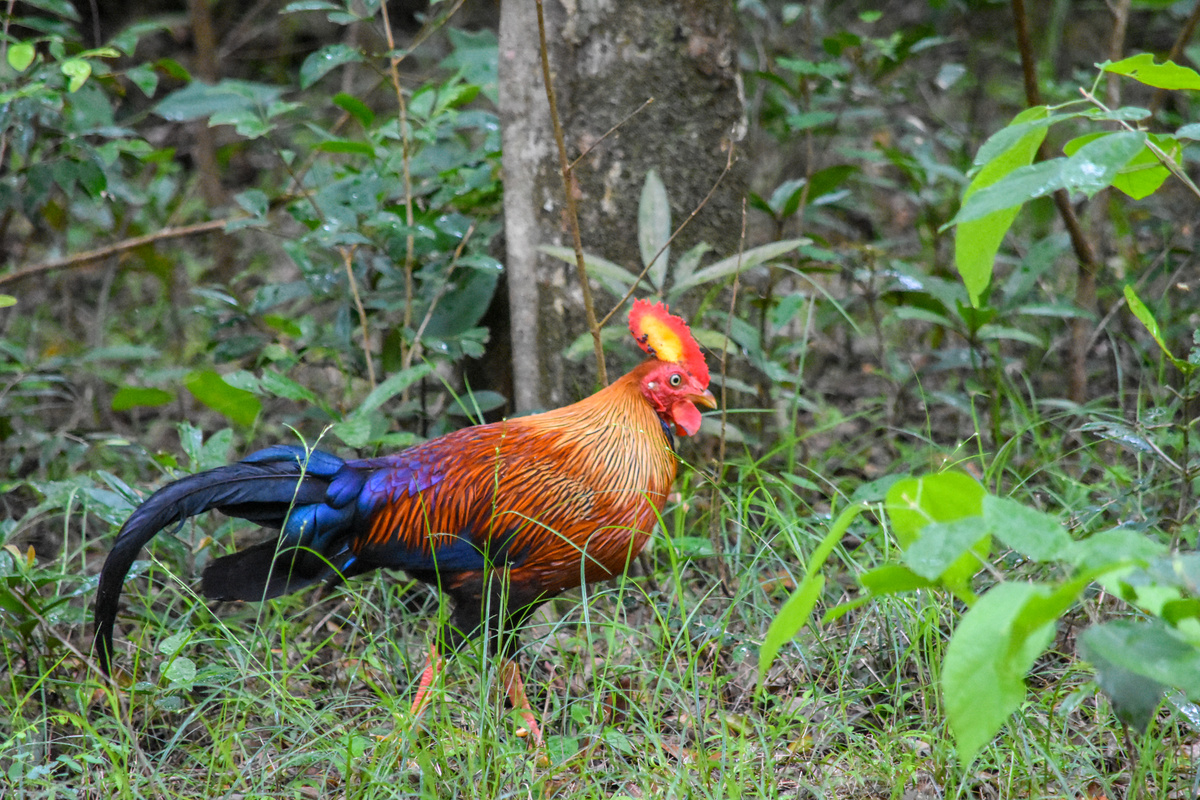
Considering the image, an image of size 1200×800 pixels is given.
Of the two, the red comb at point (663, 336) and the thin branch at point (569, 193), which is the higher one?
the thin branch at point (569, 193)

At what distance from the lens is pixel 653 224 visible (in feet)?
9.57

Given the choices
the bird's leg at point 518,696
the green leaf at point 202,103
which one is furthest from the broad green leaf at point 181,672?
the green leaf at point 202,103

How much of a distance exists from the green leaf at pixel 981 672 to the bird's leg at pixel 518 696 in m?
1.24

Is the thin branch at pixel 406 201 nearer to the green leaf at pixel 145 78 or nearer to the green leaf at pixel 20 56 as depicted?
the green leaf at pixel 145 78

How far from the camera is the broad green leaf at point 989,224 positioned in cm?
147

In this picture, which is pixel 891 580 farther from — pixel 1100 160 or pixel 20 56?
pixel 20 56

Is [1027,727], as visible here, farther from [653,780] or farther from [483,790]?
[483,790]

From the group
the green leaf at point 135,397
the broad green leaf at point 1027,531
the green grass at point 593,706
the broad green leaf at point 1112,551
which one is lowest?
the green grass at point 593,706

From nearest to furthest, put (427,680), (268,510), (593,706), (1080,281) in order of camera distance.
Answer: (593,706)
(427,680)
(268,510)
(1080,281)

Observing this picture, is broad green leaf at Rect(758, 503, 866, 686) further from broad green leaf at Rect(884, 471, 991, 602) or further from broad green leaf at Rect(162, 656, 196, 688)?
broad green leaf at Rect(162, 656, 196, 688)

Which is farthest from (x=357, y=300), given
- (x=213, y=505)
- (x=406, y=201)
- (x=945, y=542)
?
(x=945, y=542)

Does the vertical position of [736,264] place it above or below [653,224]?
below

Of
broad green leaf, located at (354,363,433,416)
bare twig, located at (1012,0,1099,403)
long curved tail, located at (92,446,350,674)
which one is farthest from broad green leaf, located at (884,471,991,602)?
bare twig, located at (1012,0,1099,403)

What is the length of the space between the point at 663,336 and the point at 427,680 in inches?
42.6
